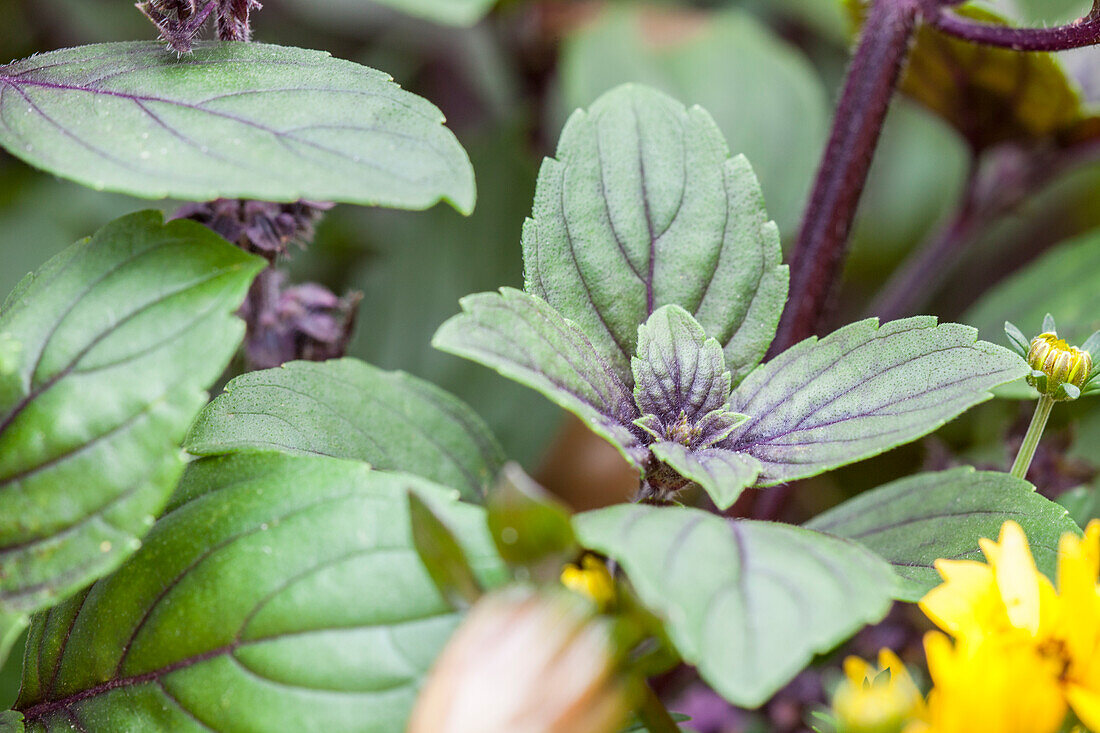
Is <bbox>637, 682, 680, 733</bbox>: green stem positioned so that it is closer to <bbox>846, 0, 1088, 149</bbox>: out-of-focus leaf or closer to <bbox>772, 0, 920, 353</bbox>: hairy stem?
<bbox>772, 0, 920, 353</bbox>: hairy stem

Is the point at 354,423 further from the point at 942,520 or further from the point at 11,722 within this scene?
the point at 942,520

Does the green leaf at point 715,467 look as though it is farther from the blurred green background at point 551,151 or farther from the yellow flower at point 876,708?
the blurred green background at point 551,151

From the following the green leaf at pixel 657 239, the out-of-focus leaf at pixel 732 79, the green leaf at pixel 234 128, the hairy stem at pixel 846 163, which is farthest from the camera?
the out-of-focus leaf at pixel 732 79

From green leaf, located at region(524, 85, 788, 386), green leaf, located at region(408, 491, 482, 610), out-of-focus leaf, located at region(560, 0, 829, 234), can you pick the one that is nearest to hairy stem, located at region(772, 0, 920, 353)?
green leaf, located at region(524, 85, 788, 386)

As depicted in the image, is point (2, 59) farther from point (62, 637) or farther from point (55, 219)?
point (62, 637)

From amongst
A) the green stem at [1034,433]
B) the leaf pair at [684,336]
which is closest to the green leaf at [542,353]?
the leaf pair at [684,336]

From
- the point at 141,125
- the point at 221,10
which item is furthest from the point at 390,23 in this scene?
the point at 141,125

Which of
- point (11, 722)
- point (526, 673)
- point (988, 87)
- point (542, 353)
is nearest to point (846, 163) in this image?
point (988, 87)
